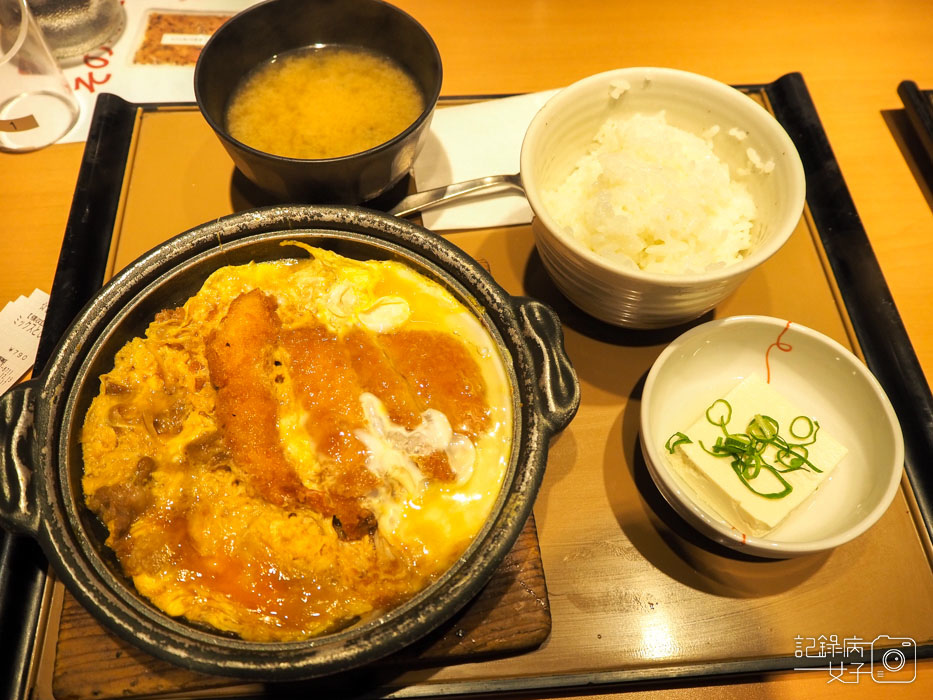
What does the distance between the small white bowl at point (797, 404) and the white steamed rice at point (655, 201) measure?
0.82 feet

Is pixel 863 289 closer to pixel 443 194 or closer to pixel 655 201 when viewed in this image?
pixel 655 201

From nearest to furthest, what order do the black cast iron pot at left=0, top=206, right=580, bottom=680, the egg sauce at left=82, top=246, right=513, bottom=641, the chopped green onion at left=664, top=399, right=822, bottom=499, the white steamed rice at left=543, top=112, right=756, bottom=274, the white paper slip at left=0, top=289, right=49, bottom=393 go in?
1. the black cast iron pot at left=0, top=206, right=580, bottom=680
2. the egg sauce at left=82, top=246, right=513, bottom=641
3. the chopped green onion at left=664, top=399, right=822, bottom=499
4. the white steamed rice at left=543, top=112, right=756, bottom=274
5. the white paper slip at left=0, top=289, right=49, bottom=393

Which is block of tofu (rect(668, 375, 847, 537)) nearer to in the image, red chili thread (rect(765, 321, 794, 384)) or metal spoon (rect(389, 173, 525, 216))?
red chili thread (rect(765, 321, 794, 384))

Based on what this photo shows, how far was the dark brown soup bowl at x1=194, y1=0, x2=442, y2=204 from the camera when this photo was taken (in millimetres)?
1849

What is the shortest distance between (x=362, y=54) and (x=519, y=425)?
1.60 m

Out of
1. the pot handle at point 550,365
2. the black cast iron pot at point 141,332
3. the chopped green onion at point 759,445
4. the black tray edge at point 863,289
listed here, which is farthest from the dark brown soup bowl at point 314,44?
the black tray edge at point 863,289

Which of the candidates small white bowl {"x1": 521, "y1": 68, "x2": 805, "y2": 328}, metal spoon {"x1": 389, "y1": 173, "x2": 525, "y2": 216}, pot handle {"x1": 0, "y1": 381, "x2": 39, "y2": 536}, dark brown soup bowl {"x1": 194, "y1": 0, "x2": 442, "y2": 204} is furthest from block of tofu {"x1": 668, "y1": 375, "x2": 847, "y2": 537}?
pot handle {"x1": 0, "y1": 381, "x2": 39, "y2": 536}

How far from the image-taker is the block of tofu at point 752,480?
1.59m

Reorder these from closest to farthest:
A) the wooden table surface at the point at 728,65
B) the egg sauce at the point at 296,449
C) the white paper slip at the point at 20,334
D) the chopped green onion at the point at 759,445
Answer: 1. the egg sauce at the point at 296,449
2. the chopped green onion at the point at 759,445
3. the white paper slip at the point at 20,334
4. the wooden table surface at the point at 728,65

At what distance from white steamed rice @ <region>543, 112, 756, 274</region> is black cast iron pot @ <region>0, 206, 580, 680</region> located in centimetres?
40

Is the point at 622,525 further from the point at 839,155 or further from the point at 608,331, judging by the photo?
the point at 839,155

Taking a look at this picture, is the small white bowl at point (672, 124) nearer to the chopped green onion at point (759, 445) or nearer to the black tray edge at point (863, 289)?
the chopped green onion at point (759, 445)

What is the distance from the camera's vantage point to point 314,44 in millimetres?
2293

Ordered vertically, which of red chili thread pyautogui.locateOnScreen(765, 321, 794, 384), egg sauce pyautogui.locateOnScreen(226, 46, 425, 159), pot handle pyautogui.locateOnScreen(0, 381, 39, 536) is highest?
egg sauce pyautogui.locateOnScreen(226, 46, 425, 159)
